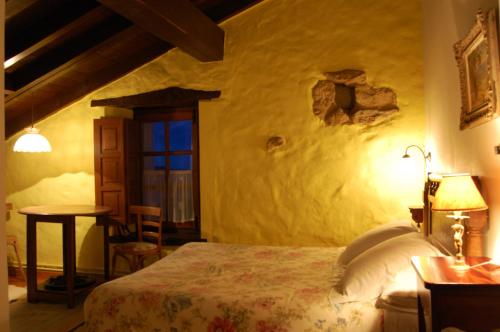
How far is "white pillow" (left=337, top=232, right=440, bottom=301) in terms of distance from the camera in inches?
82.6

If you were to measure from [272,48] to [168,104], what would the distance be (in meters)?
1.29

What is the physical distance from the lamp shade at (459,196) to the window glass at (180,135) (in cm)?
334

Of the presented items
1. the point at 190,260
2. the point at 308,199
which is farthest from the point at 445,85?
the point at 190,260

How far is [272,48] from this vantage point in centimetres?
430

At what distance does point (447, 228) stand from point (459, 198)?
90cm

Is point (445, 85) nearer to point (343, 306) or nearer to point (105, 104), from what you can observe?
point (343, 306)

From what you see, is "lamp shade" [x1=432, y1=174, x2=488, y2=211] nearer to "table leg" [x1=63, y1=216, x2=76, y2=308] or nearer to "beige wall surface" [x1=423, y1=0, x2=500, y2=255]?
"beige wall surface" [x1=423, y1=0, x2=500, y2=255]

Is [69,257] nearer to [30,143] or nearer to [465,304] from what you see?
[30,143]

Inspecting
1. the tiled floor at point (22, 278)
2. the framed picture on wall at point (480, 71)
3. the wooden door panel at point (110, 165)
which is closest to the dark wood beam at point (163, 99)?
the wooden door panel at point (110, 165)

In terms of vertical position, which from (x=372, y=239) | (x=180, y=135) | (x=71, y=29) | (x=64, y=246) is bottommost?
(x=64, y=246)

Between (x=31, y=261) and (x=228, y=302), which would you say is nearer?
(x=228, y=302)

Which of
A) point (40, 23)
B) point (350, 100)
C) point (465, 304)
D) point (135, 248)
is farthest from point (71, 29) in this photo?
point (465, 304)

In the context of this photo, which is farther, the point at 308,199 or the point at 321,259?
the point at 308,199

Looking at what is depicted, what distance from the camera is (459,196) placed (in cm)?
172
